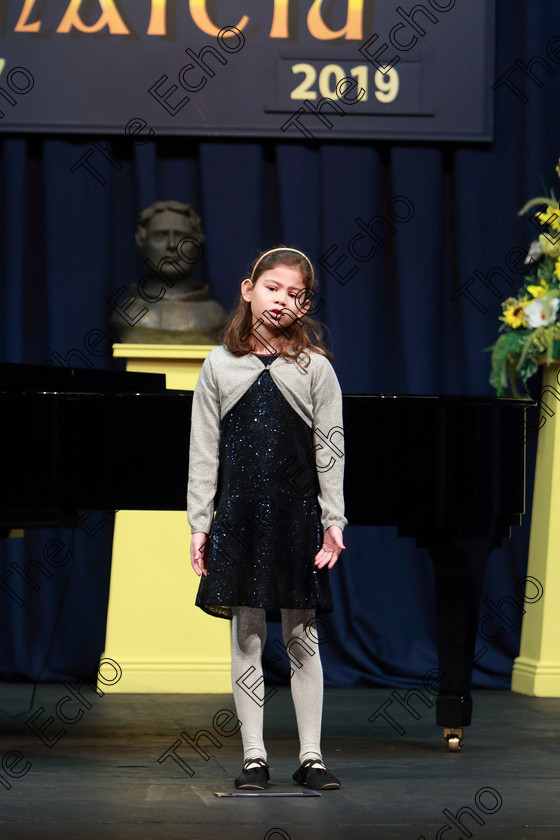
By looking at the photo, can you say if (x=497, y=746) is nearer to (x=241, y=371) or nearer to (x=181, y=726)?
(x=181, y=726)

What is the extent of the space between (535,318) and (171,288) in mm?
1406

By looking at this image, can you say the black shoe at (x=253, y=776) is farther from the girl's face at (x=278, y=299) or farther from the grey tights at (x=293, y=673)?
the girl's face at (x=278, y=299)

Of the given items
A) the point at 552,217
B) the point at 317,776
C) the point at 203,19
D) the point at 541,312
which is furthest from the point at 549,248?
the point at 317,776

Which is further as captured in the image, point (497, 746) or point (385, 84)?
point (385, 84)

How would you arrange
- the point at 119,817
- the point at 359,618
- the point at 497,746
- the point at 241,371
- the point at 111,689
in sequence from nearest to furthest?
the point at 119,817
the point at 241,371
the point at 497,746
the point at 111,689
the point at 359,618

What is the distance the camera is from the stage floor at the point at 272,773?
2350 mm

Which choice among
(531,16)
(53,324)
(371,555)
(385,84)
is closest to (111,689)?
(371,555)

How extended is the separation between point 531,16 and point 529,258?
1.10m

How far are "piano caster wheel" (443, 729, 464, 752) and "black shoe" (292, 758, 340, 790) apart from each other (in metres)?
0.67

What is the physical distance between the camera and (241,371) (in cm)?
266

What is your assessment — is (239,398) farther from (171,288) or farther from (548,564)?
(548,564)

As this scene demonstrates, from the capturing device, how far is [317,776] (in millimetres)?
2639

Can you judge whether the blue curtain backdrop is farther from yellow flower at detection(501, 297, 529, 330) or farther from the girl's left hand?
the girl's left hand

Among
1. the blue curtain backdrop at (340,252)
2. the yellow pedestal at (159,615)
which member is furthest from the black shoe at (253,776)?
the blue curtain backdrop at (340,252)
